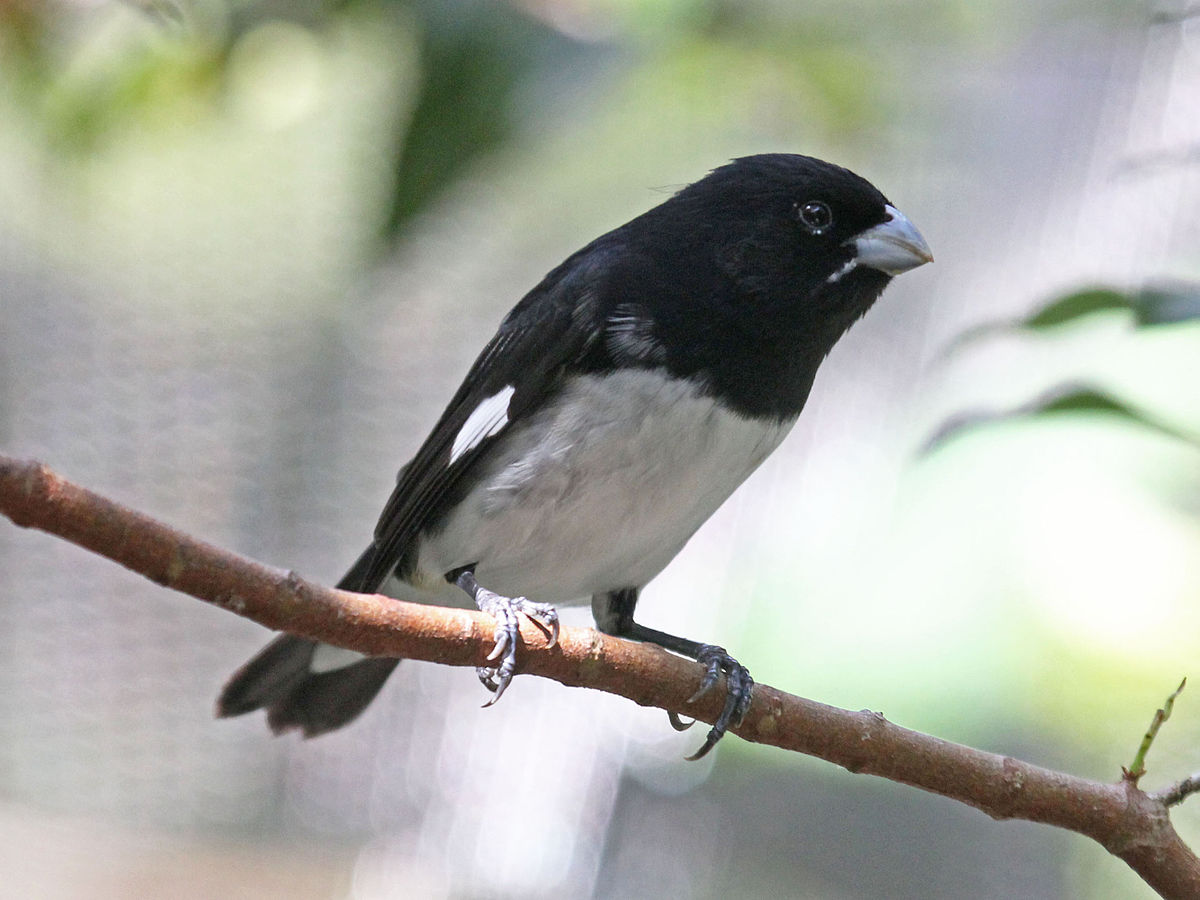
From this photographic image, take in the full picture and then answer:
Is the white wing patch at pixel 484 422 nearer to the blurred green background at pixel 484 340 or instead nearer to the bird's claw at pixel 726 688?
the blurred green background at pixel 484 340

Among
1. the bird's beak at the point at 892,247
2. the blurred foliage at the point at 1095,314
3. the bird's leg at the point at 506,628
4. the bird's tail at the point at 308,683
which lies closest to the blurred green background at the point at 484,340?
the blurred foliage at the point at 1095,314

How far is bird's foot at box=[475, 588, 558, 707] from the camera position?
1598 millimetres

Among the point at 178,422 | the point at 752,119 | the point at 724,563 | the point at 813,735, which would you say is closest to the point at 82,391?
the point at 178,422

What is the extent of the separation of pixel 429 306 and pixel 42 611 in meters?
1.79

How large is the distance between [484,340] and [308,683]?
75.0 inches

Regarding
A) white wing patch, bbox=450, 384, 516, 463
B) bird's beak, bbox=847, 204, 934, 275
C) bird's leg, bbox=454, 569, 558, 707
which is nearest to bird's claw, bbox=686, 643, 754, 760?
bird's leg, bbox=454, 569, 558, 707

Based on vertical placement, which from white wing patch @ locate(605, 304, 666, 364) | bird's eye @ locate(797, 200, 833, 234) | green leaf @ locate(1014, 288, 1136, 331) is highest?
bird's eye @ locate(797, 200, 833, 234)

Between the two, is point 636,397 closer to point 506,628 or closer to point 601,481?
point 601,481

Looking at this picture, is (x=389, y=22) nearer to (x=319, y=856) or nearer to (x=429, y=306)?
(x=429, y=306)

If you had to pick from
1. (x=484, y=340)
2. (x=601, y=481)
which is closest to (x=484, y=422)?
(x=601, y=481)

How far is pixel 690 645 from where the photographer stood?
7.57ft

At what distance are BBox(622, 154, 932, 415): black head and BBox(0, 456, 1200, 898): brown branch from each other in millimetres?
657

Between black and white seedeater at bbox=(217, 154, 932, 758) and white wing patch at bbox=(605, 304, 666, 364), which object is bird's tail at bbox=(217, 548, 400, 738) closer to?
black and white seedeater at bbox=(217, 154, 932, 758)

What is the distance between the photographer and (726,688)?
1924mm
